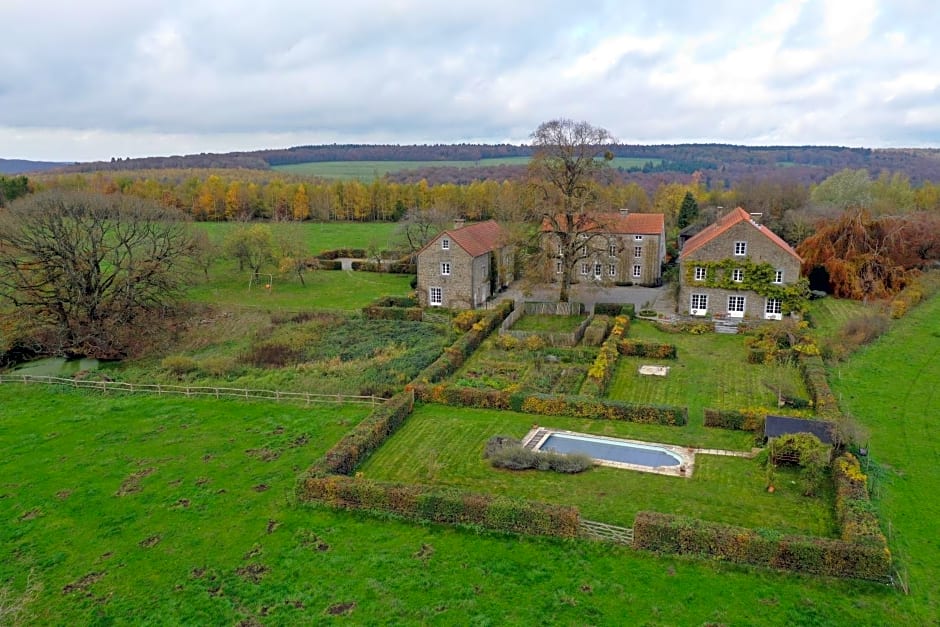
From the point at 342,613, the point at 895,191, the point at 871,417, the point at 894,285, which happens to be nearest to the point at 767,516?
the point at 871,417

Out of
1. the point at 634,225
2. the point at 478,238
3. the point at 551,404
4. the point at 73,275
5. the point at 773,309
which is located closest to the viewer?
the point at 551,404

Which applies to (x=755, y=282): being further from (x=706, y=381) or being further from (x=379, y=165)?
(x=379, y=165)

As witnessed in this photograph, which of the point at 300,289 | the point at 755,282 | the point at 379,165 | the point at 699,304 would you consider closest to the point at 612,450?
the point at 699,304

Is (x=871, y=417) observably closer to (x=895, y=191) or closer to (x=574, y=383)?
(x=574, y=383)

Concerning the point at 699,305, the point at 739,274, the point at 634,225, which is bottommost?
the point at 699,305

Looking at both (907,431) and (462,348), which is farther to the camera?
(462,348)

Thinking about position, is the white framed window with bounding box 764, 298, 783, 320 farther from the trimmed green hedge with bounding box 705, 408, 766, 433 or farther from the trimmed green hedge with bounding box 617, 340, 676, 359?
the trimmed green hedge with bounding box 705, 408, 766, 433

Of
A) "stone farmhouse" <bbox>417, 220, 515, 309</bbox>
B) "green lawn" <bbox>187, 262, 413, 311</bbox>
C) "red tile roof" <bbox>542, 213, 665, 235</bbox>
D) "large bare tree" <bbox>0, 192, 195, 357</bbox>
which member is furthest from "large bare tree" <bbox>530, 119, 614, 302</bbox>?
"large bare tree" <bbox>0, 192, 195, 357</bbox>

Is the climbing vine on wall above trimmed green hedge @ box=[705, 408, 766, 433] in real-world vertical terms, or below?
above
